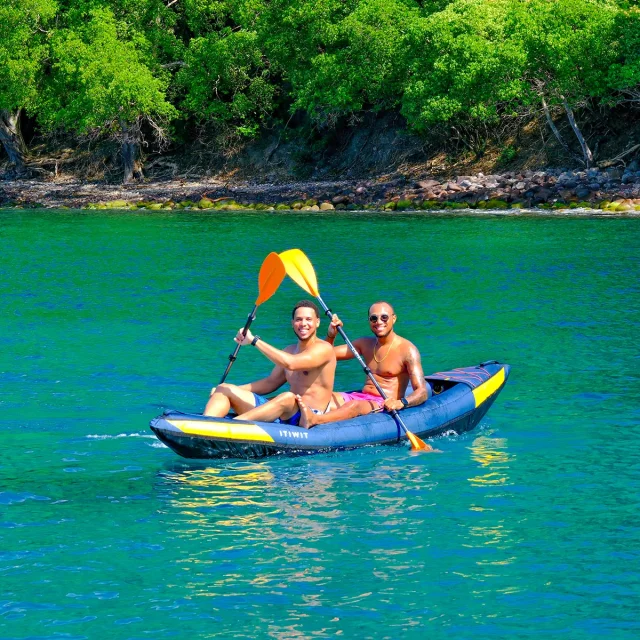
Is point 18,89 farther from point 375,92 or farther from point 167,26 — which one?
point 375,92

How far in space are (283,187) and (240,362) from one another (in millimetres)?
35028

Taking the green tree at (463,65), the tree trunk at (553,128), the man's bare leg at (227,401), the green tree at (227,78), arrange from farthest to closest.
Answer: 1. the green tree at (227,78)
2. the tree trunk at (553,128)
3. the green tree at (463,65)
4. the man's bare leg at (227,401)

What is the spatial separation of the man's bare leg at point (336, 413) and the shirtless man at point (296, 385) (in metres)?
0.07

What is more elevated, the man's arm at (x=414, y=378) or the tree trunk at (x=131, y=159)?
the tree trunk at (x=131, y=159)

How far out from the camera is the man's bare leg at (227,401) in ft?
35.0

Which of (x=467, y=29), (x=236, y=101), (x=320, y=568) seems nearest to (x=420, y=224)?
(x=467, y=29)

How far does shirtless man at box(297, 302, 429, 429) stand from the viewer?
1118 cm

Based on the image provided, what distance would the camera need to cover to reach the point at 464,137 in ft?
155

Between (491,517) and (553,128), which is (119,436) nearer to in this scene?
(491,517)

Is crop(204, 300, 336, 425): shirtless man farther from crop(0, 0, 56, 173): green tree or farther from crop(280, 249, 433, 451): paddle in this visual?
crop(0, 0, 56, 173): green tree

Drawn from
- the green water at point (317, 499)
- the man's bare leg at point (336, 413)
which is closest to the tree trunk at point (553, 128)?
the green water at point (317, 499)

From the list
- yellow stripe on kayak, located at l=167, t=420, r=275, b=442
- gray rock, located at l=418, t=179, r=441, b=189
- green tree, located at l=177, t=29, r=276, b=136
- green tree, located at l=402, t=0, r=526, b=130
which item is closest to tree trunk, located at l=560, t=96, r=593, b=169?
green tree, located at l=402, t=0, r=526, b=130

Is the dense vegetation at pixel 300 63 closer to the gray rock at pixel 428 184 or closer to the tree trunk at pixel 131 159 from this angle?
the tree trunk at pixel 131 159

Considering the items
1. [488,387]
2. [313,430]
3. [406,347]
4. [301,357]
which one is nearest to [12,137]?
[488,387]
